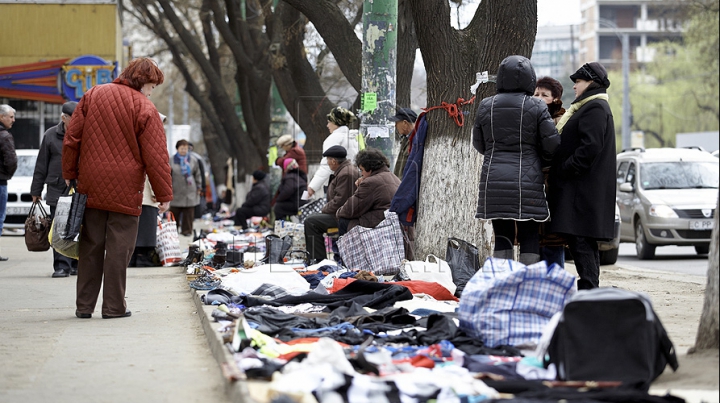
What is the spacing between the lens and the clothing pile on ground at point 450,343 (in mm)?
4695

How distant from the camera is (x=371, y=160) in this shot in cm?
1151

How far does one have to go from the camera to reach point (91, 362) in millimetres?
6383

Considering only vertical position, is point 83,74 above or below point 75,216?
above

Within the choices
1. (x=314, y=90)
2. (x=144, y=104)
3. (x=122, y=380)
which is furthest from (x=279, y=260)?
(x=314, y=90)

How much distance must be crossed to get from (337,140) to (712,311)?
28.1 ft

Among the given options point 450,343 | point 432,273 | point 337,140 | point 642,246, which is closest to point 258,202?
point 642,246

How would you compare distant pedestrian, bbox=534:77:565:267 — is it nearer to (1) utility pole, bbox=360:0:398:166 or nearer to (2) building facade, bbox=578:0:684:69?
(1) utility pole, bbox=360:0:398:166

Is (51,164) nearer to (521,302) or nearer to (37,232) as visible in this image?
(37,232)

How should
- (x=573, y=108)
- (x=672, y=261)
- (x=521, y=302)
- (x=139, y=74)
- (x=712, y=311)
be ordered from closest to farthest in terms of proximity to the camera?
(x=712, y=311), (x=521, y=302), (x=573, y=108), (x=139, y=74), (x=672, y=261)

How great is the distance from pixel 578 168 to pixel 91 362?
150 inches

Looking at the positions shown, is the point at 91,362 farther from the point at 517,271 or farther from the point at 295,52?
the point at 295,52

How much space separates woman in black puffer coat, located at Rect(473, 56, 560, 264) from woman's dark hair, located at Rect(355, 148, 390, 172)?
3.49 m

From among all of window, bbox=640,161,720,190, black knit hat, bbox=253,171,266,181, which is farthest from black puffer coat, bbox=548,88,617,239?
black knit hat, bbox=253,171,266,181

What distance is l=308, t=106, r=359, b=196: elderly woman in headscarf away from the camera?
13516mm
